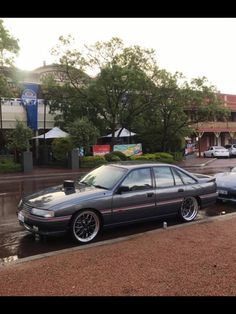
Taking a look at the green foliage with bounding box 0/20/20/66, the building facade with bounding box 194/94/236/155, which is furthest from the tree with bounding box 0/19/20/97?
the building facade with bounding box 194/94/236/155

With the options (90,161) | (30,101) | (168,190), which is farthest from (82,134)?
(168,190)

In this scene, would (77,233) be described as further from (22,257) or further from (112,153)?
(112,153)

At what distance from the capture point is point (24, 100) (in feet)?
101

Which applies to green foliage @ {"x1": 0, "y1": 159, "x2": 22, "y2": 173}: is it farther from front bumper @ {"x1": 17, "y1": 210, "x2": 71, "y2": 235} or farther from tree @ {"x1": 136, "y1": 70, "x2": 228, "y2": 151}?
front bumper @ {"x1": 17, "y1": 210, "x2": 71, "y2": 235}

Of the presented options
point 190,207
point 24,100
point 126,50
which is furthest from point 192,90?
point 190,207

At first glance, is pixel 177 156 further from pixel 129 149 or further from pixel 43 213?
pixel 43 213

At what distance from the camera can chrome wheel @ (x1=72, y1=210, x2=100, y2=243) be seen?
666 centimetres

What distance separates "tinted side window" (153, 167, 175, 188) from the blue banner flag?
2409cm

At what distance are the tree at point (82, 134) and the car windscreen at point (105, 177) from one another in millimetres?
17716

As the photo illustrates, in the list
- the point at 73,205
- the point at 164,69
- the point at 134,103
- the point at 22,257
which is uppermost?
the point at 164,69

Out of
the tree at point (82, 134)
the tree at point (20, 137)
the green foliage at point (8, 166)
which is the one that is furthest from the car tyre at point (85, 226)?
the tree at point (82, 134)

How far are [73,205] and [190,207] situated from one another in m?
3.10
